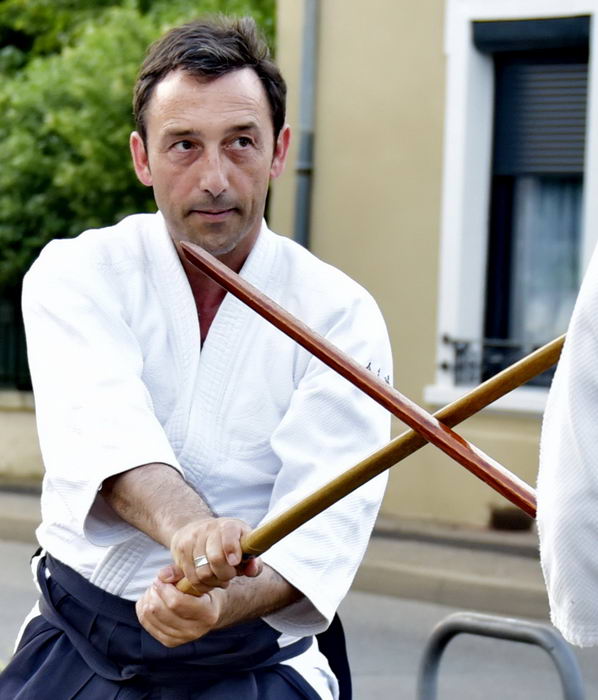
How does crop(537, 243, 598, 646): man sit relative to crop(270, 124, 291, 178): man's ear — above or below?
below

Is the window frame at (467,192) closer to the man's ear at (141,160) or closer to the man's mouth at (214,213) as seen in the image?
the man's ear at (141,160)

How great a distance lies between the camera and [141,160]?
2.35m

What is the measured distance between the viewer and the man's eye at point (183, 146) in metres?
2.21

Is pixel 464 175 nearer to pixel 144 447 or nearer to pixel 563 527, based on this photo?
pixel 144 447

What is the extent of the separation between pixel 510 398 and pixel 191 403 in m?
7.76

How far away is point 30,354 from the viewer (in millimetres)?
2312

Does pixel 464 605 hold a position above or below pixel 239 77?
below

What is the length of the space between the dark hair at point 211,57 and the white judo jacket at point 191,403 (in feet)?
0.66

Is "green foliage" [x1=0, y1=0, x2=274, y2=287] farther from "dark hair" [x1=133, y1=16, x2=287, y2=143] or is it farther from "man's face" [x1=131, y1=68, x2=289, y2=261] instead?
"man's face" [x1=131, y1=68, x2=289, y2=261]

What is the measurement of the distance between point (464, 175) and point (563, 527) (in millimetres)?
8842

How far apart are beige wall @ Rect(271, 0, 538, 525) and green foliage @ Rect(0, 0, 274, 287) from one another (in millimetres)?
2481

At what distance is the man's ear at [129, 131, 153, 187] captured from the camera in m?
2.32

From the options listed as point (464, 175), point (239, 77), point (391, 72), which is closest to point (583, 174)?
point (464, 175)

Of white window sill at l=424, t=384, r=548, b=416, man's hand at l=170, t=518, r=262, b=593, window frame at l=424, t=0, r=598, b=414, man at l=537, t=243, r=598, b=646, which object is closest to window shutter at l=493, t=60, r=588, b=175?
window frame at l=424, t=0, r=598, b=414
